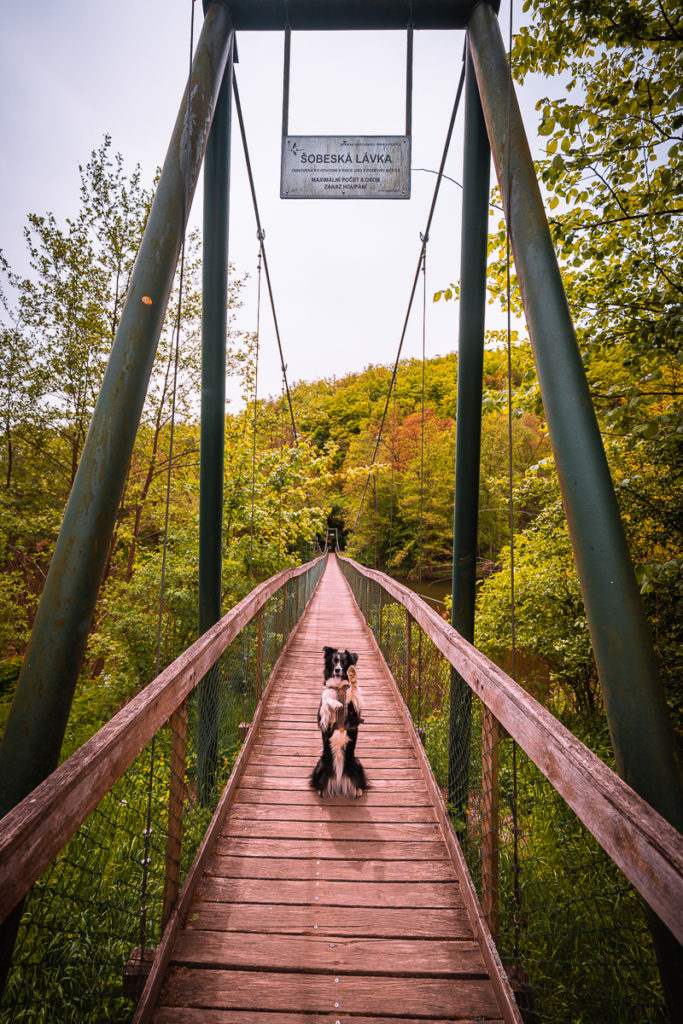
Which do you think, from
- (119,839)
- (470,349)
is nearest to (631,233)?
(470,349)

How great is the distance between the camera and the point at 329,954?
4.16 ft

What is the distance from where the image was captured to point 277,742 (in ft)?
8.47

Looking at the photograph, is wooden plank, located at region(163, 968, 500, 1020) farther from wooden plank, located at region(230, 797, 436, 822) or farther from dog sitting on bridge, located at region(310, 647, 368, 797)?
dog sitting on bridge, located at region(310, 647, 368, 797)

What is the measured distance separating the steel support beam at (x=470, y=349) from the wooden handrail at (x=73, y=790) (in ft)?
5.17

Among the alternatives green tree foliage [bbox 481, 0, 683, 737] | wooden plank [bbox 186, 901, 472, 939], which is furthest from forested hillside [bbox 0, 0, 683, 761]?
wooden plank [bbox 186, 901, 472, 939]

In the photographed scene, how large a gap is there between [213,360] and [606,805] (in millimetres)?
2556

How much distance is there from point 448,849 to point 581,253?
3173mm

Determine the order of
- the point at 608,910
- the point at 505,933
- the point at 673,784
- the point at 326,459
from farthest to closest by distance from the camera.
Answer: the point at 326,459, the point at 608,910, the point at 505,933, the point at 673,784

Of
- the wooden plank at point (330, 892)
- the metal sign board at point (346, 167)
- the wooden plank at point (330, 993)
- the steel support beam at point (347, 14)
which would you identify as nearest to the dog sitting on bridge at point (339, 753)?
the wooden plank at point (330, 892)

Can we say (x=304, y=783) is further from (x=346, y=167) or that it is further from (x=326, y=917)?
(x=346, y=167)

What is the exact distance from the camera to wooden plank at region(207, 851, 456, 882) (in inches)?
62.1

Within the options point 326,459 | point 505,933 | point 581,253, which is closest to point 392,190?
point 581,253

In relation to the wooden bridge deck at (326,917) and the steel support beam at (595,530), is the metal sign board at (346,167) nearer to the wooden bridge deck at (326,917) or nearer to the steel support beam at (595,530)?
the steel support beam at (595,530)

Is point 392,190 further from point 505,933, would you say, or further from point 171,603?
point 171,603
